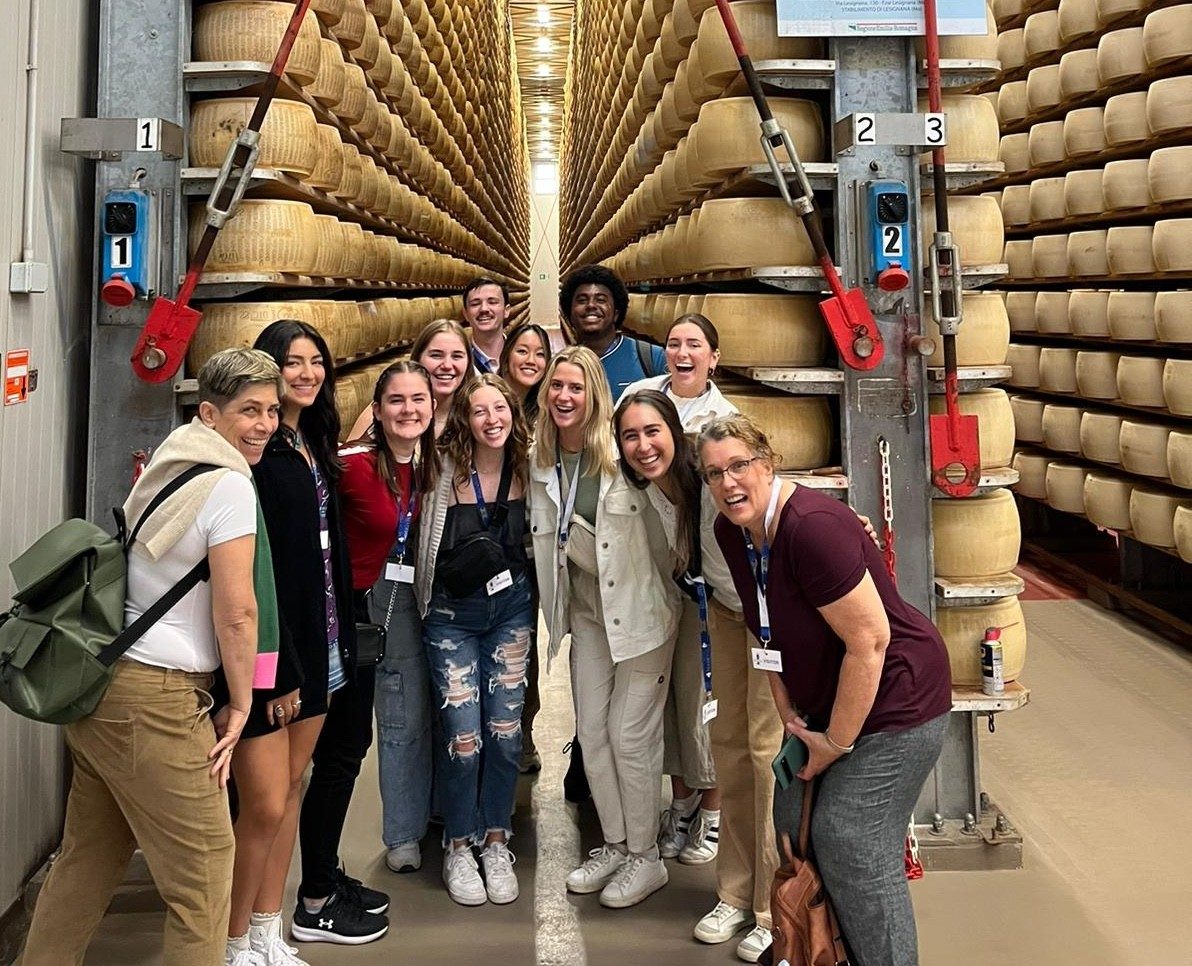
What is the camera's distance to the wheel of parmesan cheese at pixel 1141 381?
18.2ft

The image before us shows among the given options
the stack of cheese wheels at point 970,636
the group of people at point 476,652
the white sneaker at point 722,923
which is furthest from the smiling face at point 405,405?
the stack of cheese wheels at point 970,636

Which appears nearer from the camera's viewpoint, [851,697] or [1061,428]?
[851,697]

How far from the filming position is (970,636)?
3.35 metres

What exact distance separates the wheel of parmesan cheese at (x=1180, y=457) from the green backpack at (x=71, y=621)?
472 centimetres

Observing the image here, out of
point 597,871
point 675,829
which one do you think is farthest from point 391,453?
point 675,829

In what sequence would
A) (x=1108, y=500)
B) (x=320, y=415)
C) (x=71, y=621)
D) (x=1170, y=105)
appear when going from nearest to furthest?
(x=71, y=621), (x=320, y=415), (x=1170, y=105), (x=1108, y=500)

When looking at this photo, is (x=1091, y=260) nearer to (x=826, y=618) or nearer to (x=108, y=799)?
(x=826, y=618)

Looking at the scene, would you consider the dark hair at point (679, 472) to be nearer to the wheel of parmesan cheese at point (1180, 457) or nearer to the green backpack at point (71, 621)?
the green backpack at point (71, 621)

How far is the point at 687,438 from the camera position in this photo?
2791 millimetres

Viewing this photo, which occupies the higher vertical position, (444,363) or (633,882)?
(444,363)

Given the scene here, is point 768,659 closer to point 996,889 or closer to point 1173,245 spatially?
point 996,889

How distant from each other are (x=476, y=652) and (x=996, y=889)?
1.62 meters

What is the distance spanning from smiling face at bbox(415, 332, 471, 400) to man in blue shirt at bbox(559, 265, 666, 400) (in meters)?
0.68

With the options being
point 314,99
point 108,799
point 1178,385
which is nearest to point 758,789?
point 108,799
